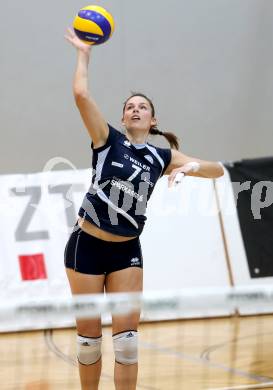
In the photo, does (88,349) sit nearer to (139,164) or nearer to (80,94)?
(139,164)

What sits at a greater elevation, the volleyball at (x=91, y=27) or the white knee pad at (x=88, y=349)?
the volleyball at (x=91, y=27)

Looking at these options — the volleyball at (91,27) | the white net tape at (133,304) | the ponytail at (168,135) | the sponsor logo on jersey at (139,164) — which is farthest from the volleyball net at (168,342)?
the volleyball at (91,27)

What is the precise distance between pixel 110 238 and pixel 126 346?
779 mm

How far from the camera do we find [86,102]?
507cm

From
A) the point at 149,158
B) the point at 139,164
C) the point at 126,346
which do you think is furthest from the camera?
the point at 149,158

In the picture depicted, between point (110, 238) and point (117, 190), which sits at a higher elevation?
point (117, 190)

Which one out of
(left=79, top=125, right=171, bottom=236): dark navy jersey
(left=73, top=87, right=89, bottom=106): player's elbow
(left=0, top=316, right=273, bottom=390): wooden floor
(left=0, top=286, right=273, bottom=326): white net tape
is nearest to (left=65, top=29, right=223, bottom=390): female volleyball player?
(left=79, top=125, right=171, bottom=236): dark navy jersey

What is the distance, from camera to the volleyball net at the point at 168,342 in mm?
3930

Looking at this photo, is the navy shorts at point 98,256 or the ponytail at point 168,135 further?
the ponytail at point 168,135

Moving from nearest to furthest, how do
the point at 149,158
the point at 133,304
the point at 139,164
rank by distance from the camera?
the point at 133,304 → the point at 139,164 → the point at 149,158

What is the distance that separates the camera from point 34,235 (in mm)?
9789

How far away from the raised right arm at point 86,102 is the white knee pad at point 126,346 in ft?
4.52

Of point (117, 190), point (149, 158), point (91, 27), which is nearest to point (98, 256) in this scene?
point (117, 190)

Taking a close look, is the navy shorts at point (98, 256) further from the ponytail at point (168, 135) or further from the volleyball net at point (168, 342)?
the ponytail at point (168, 135)
